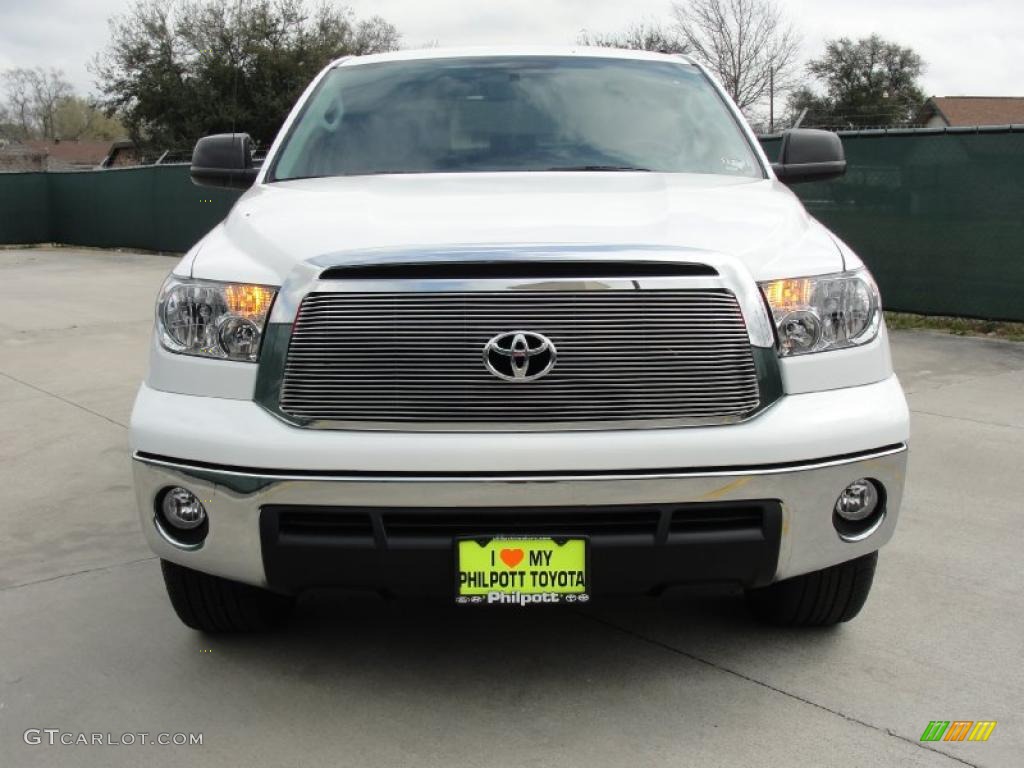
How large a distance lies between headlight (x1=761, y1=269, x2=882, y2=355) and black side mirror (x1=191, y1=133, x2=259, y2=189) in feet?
7.89

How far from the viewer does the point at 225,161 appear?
4.53m

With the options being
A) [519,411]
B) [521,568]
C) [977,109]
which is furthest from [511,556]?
[977,109]

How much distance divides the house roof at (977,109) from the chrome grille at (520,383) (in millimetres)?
54894

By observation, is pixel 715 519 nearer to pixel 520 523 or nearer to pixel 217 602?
pixel 520 523

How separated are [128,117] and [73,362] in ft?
147

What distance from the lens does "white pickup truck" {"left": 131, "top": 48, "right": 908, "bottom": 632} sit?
279 cm

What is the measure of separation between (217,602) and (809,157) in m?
2.80

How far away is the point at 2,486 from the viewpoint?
5398 millimetres

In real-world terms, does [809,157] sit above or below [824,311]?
above

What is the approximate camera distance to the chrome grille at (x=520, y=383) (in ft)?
9.23

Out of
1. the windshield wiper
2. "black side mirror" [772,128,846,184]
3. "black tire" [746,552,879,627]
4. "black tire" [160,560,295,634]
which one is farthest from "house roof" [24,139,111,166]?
"black tire" [746,552,879,627]

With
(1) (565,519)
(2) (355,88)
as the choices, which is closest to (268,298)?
(1) (565,519)

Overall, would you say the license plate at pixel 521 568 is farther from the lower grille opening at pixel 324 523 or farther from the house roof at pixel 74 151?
the house roof at pixel 74 151

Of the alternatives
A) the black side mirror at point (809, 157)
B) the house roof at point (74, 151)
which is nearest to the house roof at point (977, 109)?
the black side mirror at point (809, 157)
